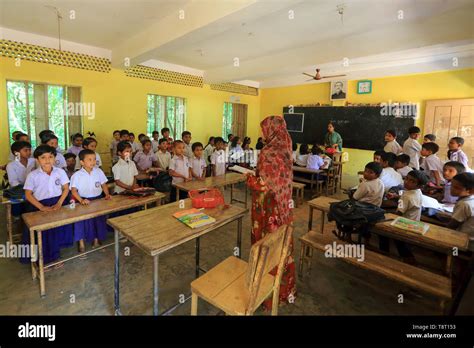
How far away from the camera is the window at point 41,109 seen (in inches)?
196

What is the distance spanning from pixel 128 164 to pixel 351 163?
270 inches

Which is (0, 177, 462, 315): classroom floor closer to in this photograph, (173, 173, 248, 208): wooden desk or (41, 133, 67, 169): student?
(173, 173, 248, 208): wooden desk

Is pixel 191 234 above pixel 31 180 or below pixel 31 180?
below

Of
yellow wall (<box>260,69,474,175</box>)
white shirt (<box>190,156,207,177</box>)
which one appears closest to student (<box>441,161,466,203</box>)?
white shirt (<box>190,156,207,177</box>)

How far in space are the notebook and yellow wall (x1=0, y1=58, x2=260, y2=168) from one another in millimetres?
4920

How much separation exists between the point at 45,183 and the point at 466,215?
3.91m

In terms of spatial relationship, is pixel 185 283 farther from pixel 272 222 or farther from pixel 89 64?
pixel 89 64

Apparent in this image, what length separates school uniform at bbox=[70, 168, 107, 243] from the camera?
271 cm

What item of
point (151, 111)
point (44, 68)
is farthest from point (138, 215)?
point (151, 111)

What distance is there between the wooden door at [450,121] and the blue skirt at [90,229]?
24.4ft

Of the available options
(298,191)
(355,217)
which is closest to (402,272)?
(355,217)

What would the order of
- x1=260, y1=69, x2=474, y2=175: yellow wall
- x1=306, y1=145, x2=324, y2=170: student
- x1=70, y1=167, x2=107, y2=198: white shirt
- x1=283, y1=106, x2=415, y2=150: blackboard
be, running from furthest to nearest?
x1=283, y1=106, x2=415, y2=150: blackboard, x1=260, y1=69, x2=474, y2=175: yellow wall, x1=306, y1=145, x2=324, y2=170: student, x1=70, y1=167, x2=107, y2=198: white shirt

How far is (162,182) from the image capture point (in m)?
4.18
